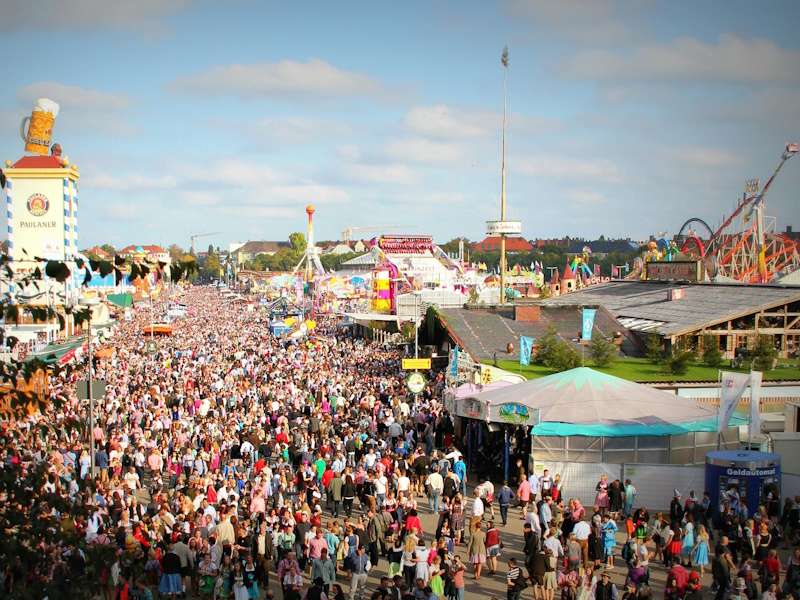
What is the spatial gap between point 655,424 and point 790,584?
653 cm

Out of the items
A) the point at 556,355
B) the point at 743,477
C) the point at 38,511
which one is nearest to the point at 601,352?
the point at 556,355

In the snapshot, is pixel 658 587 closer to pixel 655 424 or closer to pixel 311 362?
pixel 655 424

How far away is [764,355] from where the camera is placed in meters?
29.4

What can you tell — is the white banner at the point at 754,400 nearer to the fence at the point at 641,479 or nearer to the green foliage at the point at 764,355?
the fence at the point at 641,479

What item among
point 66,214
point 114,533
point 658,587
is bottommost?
point 658,587

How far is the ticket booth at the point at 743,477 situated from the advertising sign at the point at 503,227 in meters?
38.2

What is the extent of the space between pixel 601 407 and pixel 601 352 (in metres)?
11.9

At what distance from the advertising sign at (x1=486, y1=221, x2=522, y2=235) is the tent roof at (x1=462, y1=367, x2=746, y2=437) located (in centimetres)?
3382

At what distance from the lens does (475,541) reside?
1315cm

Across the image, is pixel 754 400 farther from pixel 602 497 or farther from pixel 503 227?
pixel 503 227

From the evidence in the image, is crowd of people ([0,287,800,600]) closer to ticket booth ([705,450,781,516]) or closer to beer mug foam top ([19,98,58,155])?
ticket booth ([705,450,781,516])

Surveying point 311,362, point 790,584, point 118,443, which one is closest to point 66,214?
point 311,362

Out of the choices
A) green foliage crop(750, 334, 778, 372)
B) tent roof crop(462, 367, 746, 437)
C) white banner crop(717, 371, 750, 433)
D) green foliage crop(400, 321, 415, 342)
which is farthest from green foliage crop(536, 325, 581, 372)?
white banner crop(717, 371, 750, 433)

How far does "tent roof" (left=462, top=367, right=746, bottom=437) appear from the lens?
1755 centimetres
